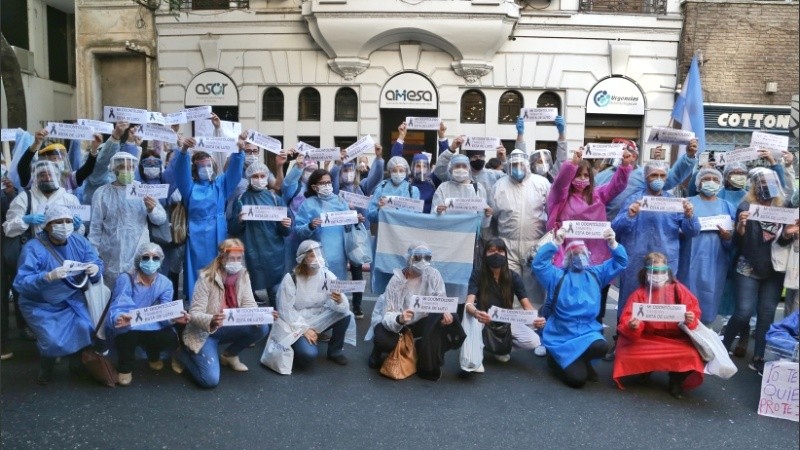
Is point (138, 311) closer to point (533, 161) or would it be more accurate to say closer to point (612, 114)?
point (533, 161)

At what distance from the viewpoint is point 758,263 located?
5551 mm

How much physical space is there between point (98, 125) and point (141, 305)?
1.81m

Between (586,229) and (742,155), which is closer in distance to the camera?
(586,229)

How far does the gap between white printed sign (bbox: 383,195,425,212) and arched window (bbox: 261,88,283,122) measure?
378 inches

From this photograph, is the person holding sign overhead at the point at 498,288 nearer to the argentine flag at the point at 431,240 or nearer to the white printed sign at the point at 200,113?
the argentine flag at the point at 431,240

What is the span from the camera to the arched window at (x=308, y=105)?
49.8 ft

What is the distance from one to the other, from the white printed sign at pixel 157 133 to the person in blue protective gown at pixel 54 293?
4.19 ft

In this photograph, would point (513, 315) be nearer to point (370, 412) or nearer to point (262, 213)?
point (370, 412)

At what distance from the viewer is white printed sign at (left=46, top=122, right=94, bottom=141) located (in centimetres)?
526

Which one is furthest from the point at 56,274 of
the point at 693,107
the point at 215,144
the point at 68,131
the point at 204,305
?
the point at 693,107

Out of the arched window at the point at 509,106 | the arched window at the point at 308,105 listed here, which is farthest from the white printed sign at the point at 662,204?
the arched window at the point at 308,105

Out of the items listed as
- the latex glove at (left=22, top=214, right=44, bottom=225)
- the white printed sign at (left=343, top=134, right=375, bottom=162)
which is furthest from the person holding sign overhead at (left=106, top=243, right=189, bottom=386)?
the white printed sign at (left=343, top=134, right=375, bottom=162)

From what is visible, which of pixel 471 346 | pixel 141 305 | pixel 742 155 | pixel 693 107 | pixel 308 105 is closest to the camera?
pixel 141 305

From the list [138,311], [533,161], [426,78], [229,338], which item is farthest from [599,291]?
[426,78]
